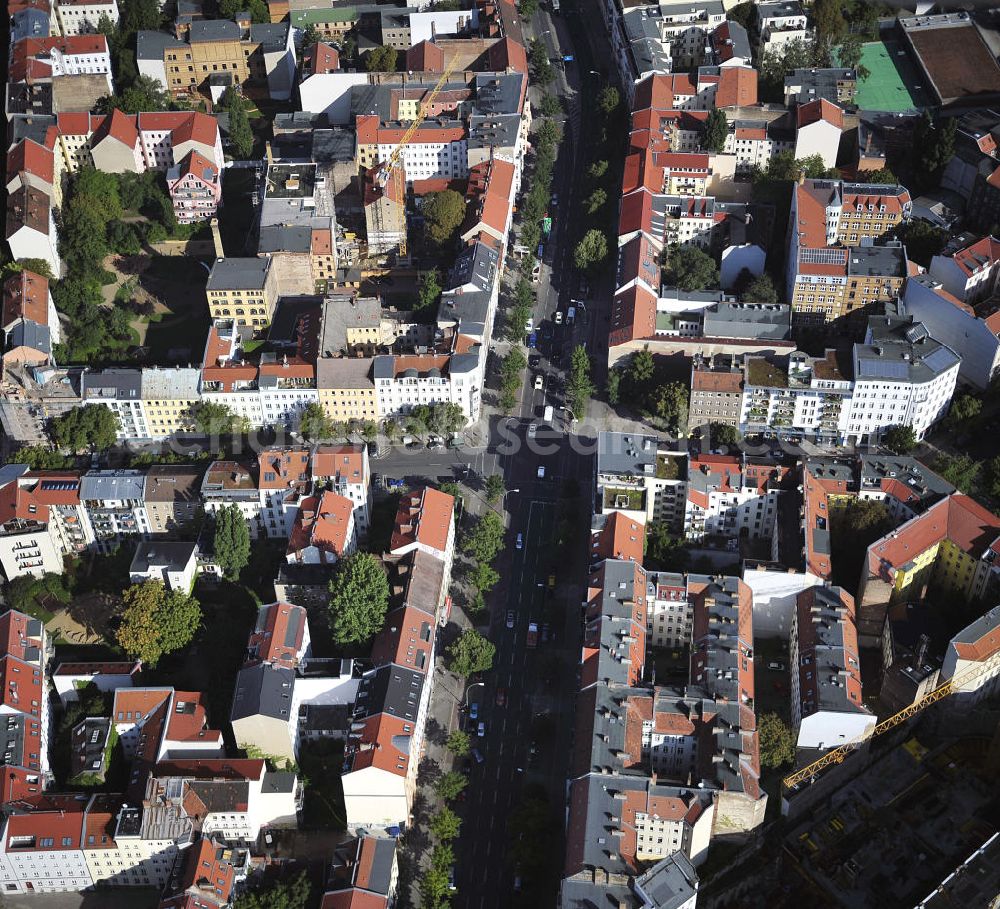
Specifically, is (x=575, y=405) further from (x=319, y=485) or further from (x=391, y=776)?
(x=391, y=776)

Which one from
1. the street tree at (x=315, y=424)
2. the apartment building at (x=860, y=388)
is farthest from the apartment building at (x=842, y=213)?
the street tree at (x=315, y=424)

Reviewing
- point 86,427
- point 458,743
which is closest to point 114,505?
point 86,427

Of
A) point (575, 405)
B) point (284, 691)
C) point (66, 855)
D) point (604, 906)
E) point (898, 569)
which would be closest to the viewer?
point (604, 906)

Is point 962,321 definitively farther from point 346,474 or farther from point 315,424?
point 315,424

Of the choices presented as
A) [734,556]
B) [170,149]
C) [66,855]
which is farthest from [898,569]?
[170,149]

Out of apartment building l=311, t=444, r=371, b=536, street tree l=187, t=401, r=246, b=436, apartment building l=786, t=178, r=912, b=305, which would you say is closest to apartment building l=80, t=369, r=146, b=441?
street tree l=187, t=401, r=246, b=436
